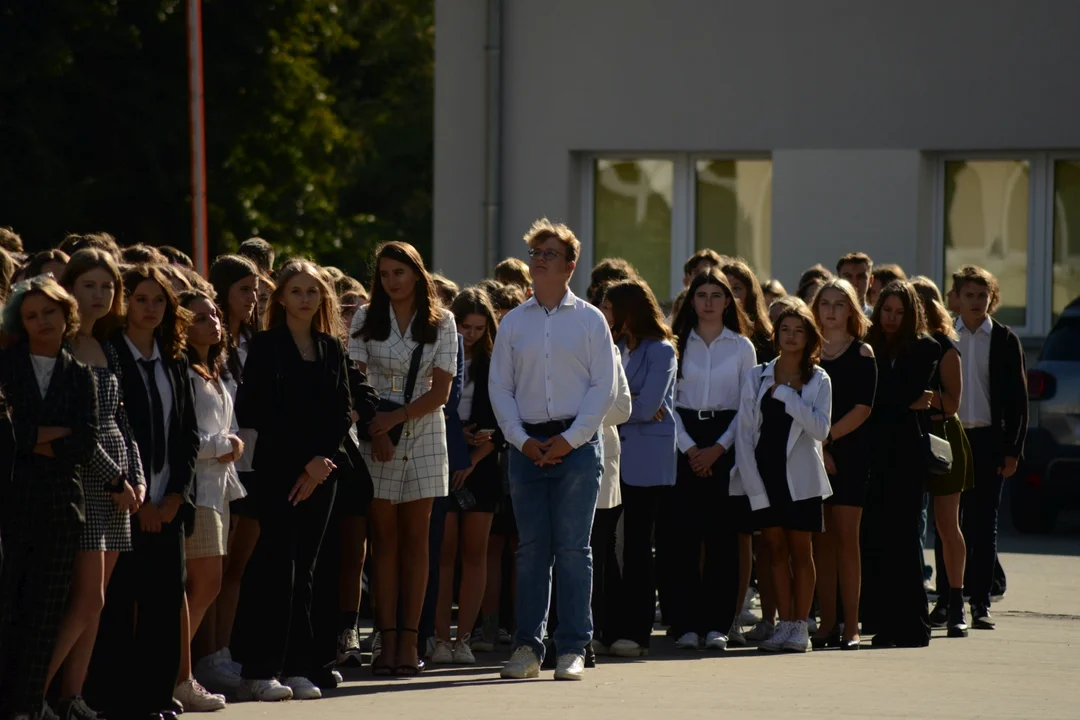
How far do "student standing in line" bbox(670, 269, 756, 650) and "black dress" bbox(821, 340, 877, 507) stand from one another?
1.58 feet

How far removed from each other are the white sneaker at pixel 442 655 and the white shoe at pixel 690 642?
1.38m

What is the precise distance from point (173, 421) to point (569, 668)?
2.38m

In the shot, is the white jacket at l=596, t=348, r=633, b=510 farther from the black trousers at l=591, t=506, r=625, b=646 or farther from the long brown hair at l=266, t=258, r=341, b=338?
the long brown hair at l=266, t=258, r=341, b=338

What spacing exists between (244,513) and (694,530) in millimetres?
2946

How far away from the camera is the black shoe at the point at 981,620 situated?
1162 cm

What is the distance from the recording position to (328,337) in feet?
29.0

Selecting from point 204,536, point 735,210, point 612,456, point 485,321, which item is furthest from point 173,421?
point 735,210

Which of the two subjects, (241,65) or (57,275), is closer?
(57,275)

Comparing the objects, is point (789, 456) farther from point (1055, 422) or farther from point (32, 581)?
point (1055, 422)

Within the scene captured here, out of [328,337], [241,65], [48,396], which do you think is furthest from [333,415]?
[241,65]

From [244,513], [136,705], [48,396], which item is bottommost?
[136,705]

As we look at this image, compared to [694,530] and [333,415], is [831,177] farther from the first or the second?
[333,415]

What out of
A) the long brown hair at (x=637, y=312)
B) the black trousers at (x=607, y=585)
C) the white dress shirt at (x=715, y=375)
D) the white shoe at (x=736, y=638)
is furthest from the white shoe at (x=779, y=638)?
the long brown hair at (x=637, y=312)

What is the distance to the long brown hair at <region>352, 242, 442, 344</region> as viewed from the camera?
375 inches
